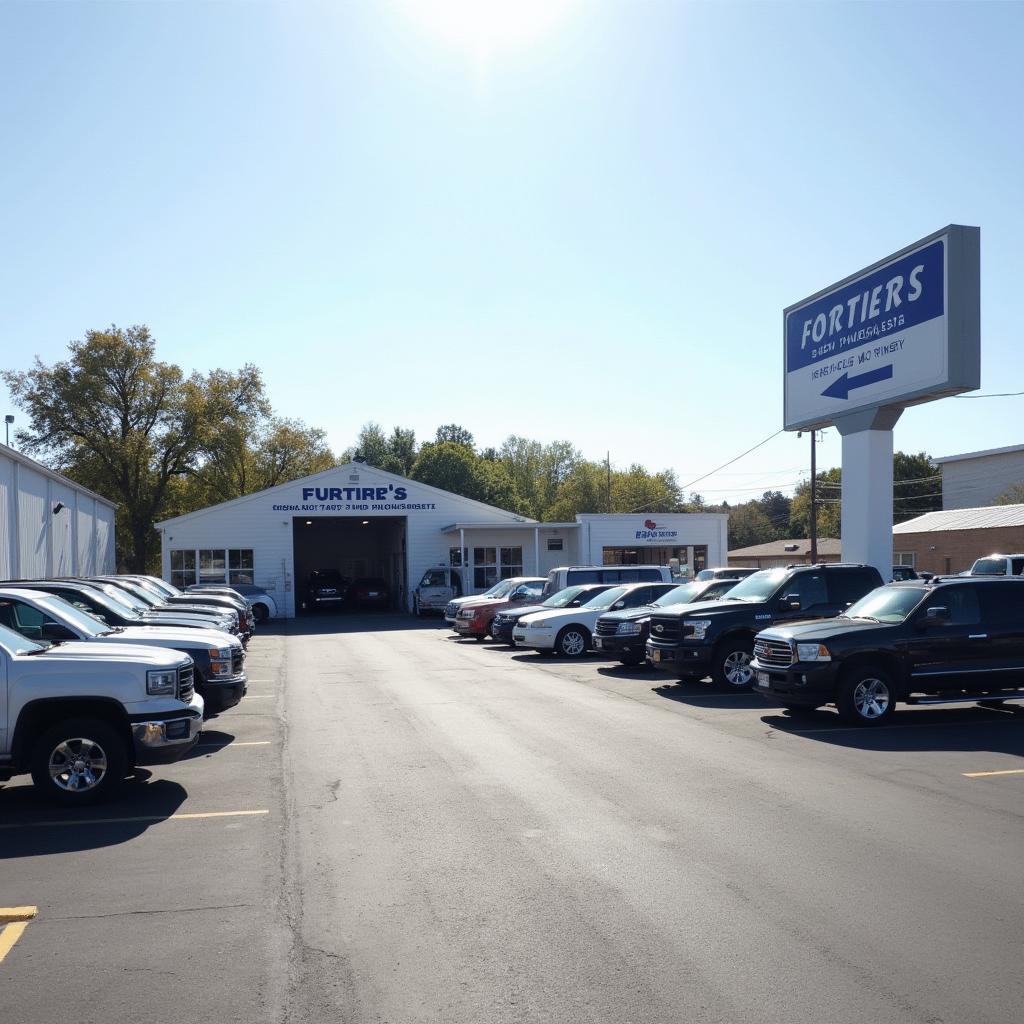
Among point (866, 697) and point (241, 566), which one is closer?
point (866, 697)

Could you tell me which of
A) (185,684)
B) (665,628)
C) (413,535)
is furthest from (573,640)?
(413,535)

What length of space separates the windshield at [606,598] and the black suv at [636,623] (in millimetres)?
2092

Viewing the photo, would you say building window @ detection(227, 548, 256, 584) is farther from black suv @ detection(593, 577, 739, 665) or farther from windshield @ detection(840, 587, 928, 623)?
windshield @ detection(840, 587, 928, 623)

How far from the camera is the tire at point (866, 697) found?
12.5 meters

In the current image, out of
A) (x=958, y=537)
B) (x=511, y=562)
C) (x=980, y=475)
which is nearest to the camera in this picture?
(x=511, y=562)

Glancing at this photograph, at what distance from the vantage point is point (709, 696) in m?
15.6

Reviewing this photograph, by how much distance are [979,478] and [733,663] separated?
5644 centimetres

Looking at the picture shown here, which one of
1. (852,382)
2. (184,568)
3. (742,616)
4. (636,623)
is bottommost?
(184,568)

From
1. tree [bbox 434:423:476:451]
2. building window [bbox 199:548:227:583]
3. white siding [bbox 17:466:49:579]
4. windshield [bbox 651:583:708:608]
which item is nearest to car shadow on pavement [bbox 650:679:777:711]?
windshield [bbox 651:583:708:608]

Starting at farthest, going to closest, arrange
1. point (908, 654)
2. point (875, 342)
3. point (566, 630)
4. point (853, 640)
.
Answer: point (566, 630)
point (875, 342)
point (908, 654)
point (853, 640)

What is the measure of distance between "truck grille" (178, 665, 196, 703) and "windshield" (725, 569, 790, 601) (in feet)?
31.7

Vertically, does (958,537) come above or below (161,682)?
below

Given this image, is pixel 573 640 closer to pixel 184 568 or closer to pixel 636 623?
pixel 636 623

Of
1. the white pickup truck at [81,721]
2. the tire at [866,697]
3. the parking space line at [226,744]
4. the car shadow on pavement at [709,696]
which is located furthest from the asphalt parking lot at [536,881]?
the car shadow on pavement at [709,696]
